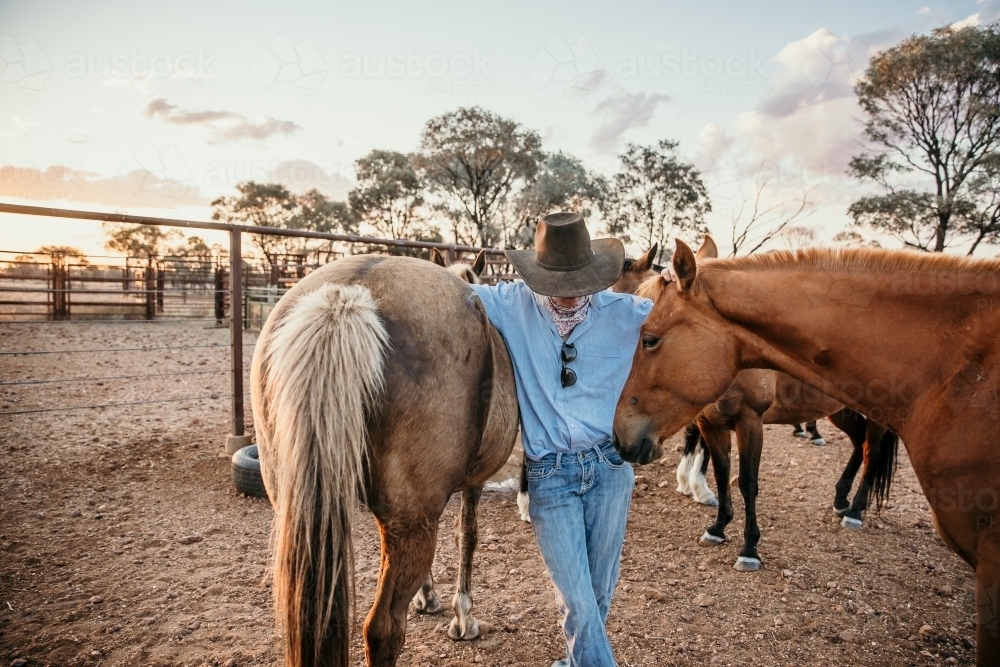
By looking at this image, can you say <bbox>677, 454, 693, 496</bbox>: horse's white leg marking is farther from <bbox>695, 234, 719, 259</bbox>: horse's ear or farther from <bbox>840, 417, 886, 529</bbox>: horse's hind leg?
<bbox>695, 234, 719, 259</bbox>: horse's ear

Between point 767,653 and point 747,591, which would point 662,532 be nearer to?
point 747,591

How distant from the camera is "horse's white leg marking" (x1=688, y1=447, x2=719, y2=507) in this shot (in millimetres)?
5086

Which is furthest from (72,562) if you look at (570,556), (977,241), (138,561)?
(977,241)

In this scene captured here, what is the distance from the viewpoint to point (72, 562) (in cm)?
337

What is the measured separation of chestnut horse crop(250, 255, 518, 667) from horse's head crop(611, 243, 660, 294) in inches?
89.2

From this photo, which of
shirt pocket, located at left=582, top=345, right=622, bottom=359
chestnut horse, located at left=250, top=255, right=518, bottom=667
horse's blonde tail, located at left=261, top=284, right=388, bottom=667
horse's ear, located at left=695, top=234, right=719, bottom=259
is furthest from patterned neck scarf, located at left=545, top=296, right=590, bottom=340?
horse's ear, located at left=695, top=234, right=719, bottom=259

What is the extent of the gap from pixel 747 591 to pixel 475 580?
5.82 ft

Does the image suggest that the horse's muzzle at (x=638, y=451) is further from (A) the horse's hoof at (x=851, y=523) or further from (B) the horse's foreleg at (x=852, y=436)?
(B) the horse's foreleg at (x=852, y=436)

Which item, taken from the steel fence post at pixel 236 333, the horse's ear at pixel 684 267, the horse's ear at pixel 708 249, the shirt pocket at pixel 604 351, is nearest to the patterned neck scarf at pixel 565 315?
the shirt pocket at pixel 604 351

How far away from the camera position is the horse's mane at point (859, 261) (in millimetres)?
2182

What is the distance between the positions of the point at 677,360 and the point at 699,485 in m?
3.28

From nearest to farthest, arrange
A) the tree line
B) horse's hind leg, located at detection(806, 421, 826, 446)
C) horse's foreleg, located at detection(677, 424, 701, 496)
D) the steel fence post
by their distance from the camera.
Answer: the steel fence post
horse's foreleg, located at detection(677, 424, 701, 496)
horse's hind leg, located at detection(806, 421, 826, 446)
the tree line

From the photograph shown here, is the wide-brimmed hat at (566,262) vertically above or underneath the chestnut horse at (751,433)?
above

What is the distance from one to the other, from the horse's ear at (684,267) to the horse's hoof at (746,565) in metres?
2.48
